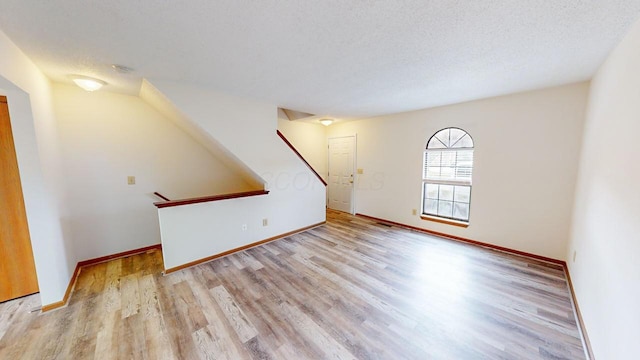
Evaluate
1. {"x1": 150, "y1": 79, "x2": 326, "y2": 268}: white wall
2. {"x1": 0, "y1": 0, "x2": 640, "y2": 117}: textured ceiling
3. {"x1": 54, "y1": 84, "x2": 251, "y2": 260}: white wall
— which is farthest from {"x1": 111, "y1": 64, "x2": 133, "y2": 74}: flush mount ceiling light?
{"x1": 54, "y1": 84, "x2": 251, "y2": 260}: white wall

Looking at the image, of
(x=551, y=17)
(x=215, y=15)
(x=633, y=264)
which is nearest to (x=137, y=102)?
(x=215, y=15)

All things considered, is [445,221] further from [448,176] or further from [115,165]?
[115,165]

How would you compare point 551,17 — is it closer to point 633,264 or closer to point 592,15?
point 592,15

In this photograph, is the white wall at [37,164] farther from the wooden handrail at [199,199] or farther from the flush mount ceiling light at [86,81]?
the wooden handrail at [199,199]

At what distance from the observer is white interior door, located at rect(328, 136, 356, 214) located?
511 cm

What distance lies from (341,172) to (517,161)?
10.7ft

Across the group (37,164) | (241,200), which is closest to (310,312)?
(241,200)

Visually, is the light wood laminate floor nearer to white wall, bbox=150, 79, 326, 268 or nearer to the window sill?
white wall, bbox=150, 79, 326, 268

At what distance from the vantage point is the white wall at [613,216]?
3.70ft

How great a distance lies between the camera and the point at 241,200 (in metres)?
3.24

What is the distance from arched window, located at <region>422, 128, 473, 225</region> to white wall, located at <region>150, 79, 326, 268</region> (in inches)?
85.4

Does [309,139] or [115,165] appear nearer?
[115,165]

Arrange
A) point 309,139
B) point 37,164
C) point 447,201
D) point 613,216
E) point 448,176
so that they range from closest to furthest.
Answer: point 613,216 → point 37,164 → point 448,176 → point 447,201 → point 309,139

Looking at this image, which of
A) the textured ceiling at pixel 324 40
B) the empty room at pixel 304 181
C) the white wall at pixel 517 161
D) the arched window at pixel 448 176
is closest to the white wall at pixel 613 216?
the empty room at pixel 304 181
